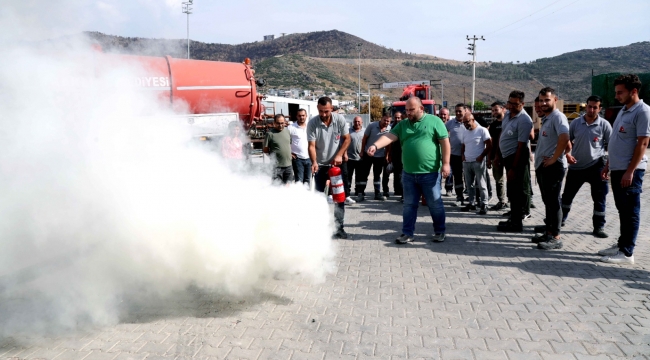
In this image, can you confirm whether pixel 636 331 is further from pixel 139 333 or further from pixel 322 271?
pixel 139 333

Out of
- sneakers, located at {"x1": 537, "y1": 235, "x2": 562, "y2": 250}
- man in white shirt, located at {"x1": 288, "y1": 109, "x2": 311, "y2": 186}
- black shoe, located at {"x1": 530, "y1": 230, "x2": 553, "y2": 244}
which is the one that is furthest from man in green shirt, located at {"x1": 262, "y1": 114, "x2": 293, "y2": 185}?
sneakers, located at {"x1": 537, "y1": 235, "x2": 562, "y2": 250}

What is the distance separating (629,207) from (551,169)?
3.56ft

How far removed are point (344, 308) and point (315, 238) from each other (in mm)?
867

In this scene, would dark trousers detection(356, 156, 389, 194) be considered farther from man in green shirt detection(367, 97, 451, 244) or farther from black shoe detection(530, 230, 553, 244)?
black shoe detection(530, 230, 553, 244)

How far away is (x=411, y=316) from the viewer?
403 centimetres

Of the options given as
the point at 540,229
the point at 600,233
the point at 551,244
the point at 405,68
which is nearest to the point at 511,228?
the point at 540,229

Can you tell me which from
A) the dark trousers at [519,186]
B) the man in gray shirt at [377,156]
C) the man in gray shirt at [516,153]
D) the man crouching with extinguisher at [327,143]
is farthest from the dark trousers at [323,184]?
the man in gray shirt at [377,156]

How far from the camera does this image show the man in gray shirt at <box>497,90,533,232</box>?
6922mm


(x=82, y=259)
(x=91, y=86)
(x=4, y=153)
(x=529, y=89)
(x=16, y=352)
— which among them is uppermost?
(x=529, y=89)

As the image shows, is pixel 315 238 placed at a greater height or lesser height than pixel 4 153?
lesser

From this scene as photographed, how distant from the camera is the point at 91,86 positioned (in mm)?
4086

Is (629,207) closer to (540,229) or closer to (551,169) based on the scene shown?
(551,169)

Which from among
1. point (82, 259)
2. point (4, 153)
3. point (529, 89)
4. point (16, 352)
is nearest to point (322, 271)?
point (82, 259)

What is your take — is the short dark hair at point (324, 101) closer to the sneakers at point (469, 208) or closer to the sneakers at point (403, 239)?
the sneakers at point (403, 239)
